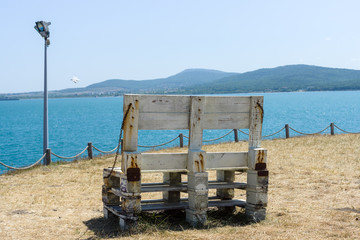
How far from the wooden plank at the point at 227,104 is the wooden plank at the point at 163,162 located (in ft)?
3.00

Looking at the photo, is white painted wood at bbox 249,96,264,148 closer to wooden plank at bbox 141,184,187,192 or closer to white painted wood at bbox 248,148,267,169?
white painted wood at bbox 248,148,267,169

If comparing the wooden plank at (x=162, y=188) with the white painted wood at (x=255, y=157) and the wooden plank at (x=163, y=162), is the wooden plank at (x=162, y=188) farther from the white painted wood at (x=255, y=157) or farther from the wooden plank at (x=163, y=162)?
the white painted wood at (x=255, y=157)

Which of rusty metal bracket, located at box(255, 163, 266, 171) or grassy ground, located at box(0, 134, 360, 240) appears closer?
grassy ground, located at box(0, 134, 360, 240)

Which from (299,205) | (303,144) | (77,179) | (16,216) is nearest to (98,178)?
(77,179)

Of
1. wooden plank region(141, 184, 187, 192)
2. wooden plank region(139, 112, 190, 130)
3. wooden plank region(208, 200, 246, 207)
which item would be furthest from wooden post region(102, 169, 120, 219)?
wooden plank region(208, 200, 246, 207)

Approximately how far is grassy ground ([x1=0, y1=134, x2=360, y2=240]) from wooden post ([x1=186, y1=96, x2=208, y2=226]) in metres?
0.27

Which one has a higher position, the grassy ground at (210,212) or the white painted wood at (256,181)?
the white painted wood at (256,181)

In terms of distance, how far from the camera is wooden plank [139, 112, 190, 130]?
24.1ft

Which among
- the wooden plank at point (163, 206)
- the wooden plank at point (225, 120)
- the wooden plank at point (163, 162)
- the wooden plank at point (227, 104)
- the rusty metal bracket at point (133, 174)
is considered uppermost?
the wooden plank at point (227, 104)

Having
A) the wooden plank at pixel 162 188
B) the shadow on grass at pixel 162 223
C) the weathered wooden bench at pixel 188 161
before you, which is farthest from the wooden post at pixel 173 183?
the wooden plank at pixel 162 188

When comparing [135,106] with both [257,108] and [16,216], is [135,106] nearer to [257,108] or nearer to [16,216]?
[257,108]

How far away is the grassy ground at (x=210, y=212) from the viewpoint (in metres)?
7.26

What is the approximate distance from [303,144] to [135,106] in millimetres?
14515

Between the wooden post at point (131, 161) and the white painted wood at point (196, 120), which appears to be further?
the white painted wood at point (196, 120)
